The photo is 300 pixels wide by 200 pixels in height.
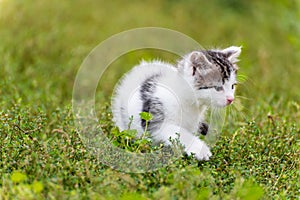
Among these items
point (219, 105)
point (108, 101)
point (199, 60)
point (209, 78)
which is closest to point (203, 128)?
point (219, 105)

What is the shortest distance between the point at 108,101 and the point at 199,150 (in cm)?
179

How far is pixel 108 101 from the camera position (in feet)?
18.0

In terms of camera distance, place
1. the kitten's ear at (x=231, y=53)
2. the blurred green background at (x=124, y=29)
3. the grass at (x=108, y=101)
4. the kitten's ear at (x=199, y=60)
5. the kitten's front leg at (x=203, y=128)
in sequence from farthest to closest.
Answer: the blurred green background at (x=124, y=29)
the kitten's front leg at (x=203, y=128)
the kitten's ear at (x=231, y=53)
the kitten's ear at (x=199, y=60)
the grass at (x=108, y=101)

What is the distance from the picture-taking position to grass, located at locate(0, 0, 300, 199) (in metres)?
3.26

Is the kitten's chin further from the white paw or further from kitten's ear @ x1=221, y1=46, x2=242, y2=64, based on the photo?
kitten's ear @ x1=221, y1=46, x2=242, y2=64

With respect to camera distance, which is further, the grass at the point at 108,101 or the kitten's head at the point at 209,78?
the kitten's head at the point at 209,78

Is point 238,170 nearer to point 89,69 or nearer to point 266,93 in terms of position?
point 266,93

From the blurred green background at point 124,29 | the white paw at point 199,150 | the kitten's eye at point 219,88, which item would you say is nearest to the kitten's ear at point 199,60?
the kitten's eye at point 219,88

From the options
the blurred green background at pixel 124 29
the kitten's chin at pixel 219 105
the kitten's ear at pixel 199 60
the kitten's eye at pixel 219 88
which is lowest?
the kitten's chin at pixel 219 105

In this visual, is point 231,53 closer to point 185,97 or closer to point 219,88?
point 219,88

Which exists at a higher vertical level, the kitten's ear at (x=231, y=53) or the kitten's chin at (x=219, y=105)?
the kitten's ear at (x=231, y=53)

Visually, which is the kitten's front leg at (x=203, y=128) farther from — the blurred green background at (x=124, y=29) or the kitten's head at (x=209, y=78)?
the blurred green background at (x=124, y=29)

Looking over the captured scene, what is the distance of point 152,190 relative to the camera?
324cm

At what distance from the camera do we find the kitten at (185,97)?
3.89 m
